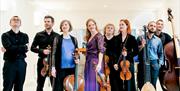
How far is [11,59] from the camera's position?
422 cm

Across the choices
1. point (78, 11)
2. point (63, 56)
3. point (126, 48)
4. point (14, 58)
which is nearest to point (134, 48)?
point (126, 48)

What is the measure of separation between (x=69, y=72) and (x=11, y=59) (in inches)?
31.7

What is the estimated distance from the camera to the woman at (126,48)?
419 centimetres

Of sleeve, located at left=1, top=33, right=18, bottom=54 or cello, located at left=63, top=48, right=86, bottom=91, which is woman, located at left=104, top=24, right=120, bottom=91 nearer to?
cello, located at left=63, top=48, right=86, bottom=91

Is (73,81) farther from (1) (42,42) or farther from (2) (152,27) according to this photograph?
(2) (152,27)

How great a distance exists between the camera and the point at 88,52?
13.5 ft

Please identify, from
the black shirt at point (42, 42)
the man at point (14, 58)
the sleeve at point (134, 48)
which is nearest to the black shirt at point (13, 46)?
the man at point (14, 58)

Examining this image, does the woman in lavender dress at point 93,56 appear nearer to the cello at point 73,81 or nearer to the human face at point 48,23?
the cello at point 73,81

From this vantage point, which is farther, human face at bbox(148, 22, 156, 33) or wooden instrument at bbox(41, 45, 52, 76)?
human face at bbox(148, 22, 156, 33)

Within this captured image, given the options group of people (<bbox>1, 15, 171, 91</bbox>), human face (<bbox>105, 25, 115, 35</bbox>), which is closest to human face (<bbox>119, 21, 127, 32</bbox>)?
group of people (<bbox>1, 15, 171, 91</bbox>)

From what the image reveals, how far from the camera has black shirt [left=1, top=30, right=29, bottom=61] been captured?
419 centimetres

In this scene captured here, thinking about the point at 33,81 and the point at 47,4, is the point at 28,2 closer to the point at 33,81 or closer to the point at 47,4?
the point at 47,4

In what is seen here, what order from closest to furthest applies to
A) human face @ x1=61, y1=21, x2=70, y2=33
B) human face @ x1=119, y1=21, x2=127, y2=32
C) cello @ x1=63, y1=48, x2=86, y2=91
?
1. cello @ x1=63, y1=48, x2=86, y2=91
2. human face @ x1=61, y1=21, x2=70, y2=33
3. human face @ x1=119, y1=21, x2=127, y2=32

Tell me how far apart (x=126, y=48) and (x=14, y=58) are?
1495 mm
